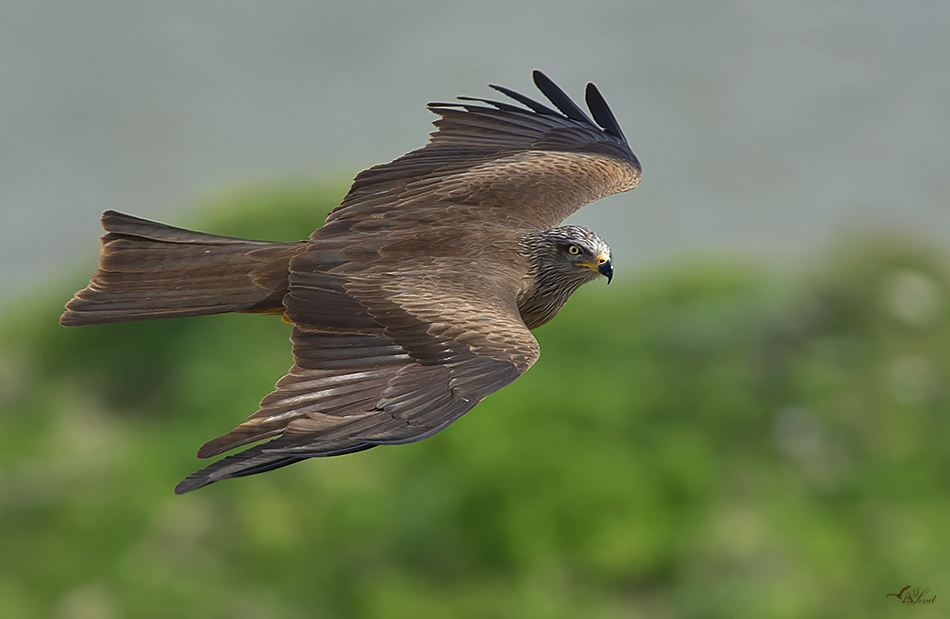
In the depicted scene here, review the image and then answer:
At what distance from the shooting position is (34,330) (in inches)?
685

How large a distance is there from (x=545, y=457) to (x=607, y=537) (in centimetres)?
98

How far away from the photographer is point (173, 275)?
734 centimetres

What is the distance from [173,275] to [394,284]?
3.80 feet

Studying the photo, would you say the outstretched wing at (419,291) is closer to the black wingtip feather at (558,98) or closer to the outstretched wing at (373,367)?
the outstretched wing at (373,367)

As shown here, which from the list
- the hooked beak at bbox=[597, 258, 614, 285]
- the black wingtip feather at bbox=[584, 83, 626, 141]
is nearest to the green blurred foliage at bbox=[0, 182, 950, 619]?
the black wingtip feather at bbox=[584, 83, 626, 141]

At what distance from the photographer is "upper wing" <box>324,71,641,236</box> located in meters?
8.30

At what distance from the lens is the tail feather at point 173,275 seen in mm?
7148

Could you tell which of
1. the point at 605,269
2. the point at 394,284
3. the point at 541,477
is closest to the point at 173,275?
the point at 394,284

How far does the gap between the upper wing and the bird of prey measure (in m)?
0.01

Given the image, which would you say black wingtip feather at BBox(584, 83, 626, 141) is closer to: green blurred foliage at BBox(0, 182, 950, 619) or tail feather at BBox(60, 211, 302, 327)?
tail feather at BBox(60, 211, 302, 327)

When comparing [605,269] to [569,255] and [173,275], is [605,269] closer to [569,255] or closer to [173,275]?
[569,255]

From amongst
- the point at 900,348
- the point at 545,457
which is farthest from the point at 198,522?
the point at 900,348
